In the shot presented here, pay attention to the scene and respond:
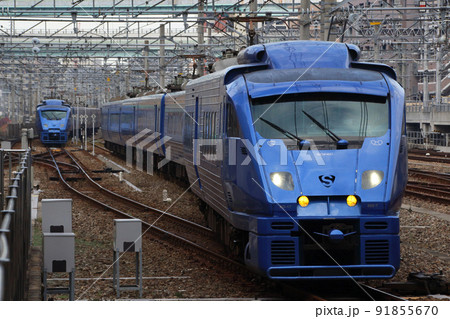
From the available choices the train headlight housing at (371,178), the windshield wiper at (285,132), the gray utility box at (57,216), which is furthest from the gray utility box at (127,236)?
the train headlight housing at (371,178)

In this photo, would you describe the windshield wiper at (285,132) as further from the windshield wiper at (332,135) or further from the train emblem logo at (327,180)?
the train emblem logo at (327,180)

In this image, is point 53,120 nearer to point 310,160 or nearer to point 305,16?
point 305,16

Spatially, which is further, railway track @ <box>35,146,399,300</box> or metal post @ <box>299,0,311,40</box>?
metal post @ <box>299,0,311,40</box>

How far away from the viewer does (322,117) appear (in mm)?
10633

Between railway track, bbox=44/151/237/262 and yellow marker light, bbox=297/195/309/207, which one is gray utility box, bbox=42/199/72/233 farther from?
yellow marker light, bbox=297/195/309/207

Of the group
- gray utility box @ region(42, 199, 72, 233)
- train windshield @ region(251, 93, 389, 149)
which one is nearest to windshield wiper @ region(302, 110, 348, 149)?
train windshield @ region(251, 93, 389, 149)

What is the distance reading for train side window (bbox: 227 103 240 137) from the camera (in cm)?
1086

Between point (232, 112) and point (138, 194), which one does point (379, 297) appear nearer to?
point (232, 112)

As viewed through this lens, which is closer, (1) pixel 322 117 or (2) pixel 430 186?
(1) pixel 322 117

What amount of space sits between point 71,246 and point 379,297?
3.74m

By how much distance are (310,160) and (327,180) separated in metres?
0.33

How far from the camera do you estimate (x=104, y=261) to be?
45.8ft

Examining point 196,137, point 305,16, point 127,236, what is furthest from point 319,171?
point 305,16

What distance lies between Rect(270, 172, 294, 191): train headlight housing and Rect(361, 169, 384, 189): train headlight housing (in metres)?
0.84
